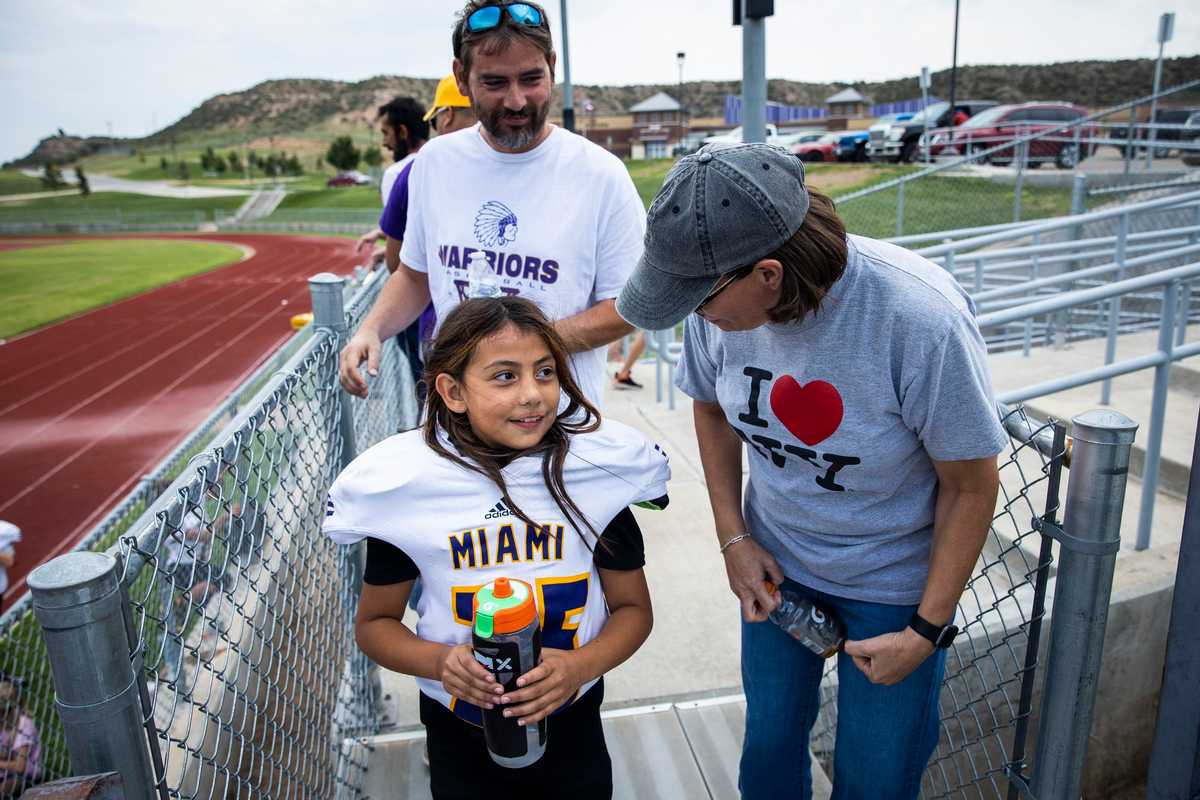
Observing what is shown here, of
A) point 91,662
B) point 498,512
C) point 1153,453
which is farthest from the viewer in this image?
point 1153,453

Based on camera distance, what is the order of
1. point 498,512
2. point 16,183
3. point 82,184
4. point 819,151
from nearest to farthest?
1. point 498,512
2. point 819,151
3. point 16,183
4. point 82,184

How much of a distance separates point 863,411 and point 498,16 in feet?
5.03

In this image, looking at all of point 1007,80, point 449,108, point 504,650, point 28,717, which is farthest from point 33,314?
point 1007,80

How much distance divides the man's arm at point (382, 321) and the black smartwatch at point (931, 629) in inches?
60.6

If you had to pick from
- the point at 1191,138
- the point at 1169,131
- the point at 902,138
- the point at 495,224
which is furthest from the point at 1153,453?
the point at 902,138

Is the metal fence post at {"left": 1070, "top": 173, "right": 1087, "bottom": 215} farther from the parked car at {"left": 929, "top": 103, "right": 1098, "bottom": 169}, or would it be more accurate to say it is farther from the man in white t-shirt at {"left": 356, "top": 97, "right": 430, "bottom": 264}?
the man in white t-shirt at {"left": 356, "top": 97, "right": 430, "bottom": 264}

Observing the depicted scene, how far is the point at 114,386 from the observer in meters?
20.2

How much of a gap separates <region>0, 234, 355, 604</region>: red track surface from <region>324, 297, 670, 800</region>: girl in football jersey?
30.4 ft

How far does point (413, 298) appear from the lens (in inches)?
110

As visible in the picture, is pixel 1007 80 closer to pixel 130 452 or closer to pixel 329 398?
pixel 130 452

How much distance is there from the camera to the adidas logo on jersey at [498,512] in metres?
1.69

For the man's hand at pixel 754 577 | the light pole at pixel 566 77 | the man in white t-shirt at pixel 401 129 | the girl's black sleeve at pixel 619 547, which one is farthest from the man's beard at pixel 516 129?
the light pole at pixel 566 77

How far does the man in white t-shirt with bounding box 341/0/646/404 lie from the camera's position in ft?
7.64

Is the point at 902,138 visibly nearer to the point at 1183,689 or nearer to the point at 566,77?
the point at 566,77
